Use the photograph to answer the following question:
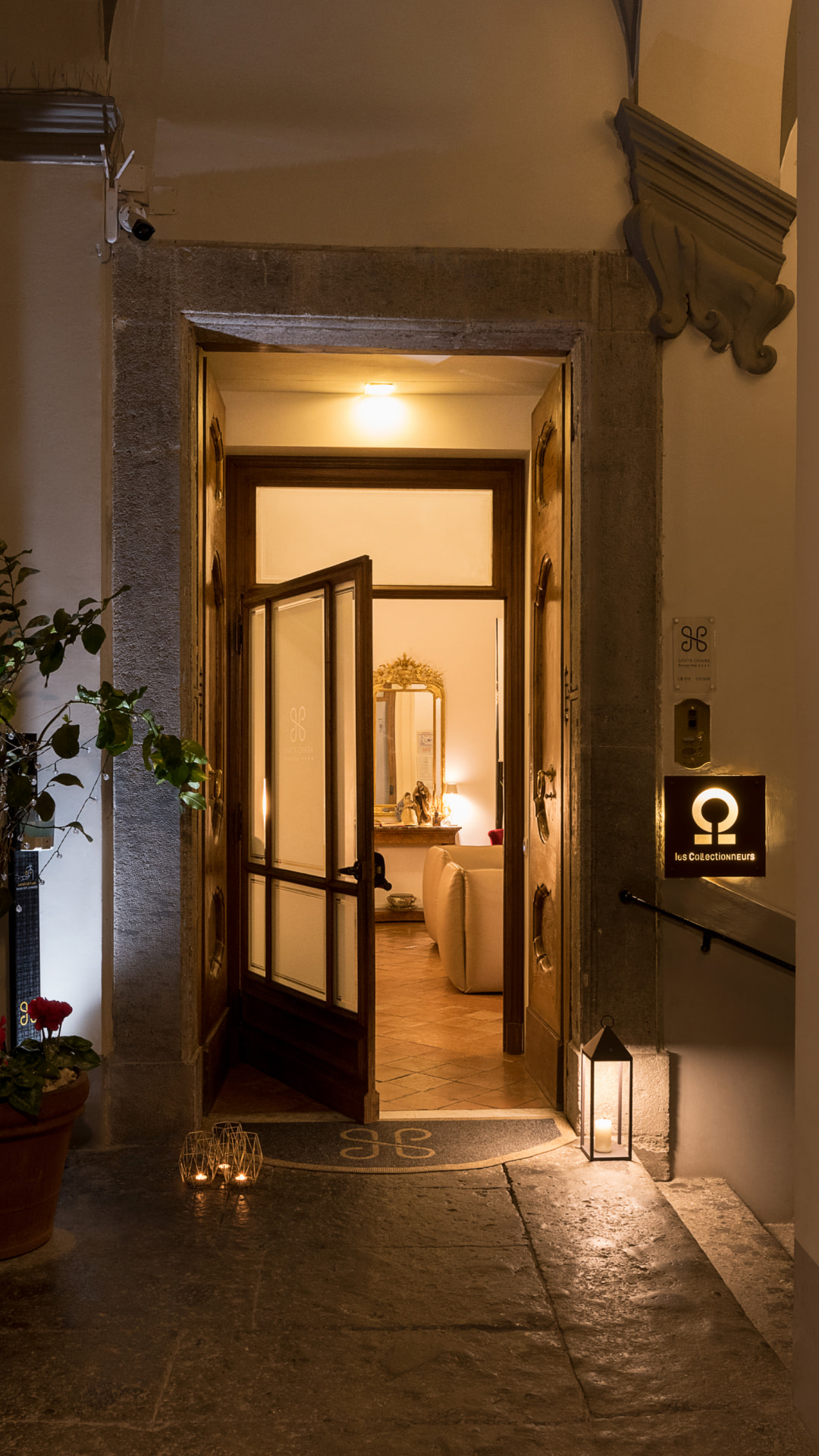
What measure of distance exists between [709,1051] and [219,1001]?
6.81 feet

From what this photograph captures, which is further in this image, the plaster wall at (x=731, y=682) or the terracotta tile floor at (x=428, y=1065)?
the terracotta tile floor at (x=428, y=1065)

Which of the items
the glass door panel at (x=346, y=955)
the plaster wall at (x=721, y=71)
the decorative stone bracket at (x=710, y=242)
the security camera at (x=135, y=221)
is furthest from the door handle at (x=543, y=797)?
the security camera at (x=135, y=221)

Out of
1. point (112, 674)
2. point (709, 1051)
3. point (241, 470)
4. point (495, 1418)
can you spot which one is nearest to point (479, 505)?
point (241, 470)

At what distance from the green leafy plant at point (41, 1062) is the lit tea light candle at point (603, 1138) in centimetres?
166

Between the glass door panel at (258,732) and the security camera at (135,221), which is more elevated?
the security camera at (135,221)

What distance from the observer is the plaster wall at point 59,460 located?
3.72 m

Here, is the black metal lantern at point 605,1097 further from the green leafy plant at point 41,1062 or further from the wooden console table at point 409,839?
the wooden console table at point 409,839

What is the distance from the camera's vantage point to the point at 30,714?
12.2 feet

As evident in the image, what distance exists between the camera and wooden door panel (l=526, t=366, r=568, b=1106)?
14.0 ft

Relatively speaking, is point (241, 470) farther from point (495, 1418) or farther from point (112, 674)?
point (495, 1418)

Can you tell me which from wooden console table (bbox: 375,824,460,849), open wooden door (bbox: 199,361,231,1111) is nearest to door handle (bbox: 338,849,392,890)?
open wooden door (bbox: 199,361,231,1111)

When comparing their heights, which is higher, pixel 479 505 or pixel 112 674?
pixel 479 505

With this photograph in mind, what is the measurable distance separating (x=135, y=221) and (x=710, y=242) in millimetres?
2002

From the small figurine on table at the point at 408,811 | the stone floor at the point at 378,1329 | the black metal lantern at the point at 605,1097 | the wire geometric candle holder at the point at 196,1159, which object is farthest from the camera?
the small figurine on table at the point at 408,811
